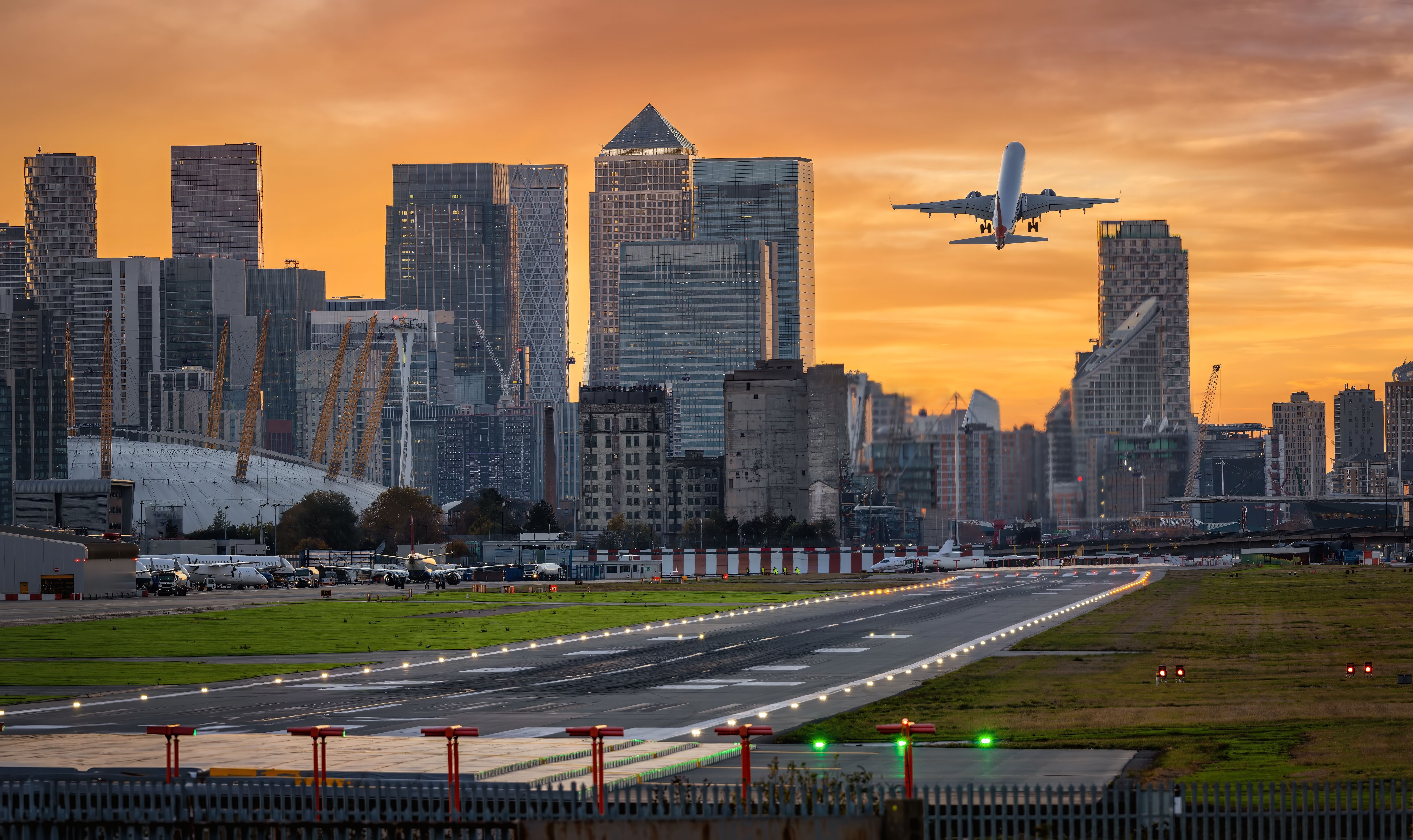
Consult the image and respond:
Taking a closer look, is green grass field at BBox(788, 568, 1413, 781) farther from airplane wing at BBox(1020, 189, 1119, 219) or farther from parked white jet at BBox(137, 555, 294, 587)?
parked white jet at BBox(137, 555, 294, 587)

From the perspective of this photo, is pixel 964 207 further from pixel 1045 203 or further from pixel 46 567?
pixel 46 567

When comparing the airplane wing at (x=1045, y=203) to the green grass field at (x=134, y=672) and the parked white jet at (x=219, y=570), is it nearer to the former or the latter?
the green grass field at (x=134, y=672)

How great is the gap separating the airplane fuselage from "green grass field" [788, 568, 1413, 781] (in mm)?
33295

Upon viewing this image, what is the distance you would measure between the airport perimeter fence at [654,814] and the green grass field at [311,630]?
177 ft

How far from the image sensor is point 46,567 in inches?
5832

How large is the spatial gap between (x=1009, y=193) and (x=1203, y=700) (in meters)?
68.9

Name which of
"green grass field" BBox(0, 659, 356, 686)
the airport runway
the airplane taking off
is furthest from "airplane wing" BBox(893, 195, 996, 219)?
"green grass field" BBox(0, 659, 356, 686)

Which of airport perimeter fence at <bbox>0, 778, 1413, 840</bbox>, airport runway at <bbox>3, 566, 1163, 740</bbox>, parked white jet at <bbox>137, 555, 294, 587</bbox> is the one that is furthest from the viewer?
parked white jet at <bbox>137, 555, 294, 587</bbox>

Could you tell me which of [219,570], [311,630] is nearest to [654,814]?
[311,630]

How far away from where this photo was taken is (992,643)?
80.5 m

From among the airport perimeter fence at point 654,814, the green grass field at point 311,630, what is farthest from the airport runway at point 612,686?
the airport perimeter fence at point 654,814

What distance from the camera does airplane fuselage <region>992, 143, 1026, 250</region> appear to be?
11638 centimetres

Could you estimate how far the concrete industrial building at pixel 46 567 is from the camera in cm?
14750

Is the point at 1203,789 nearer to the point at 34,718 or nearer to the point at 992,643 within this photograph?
the point at 34,718
